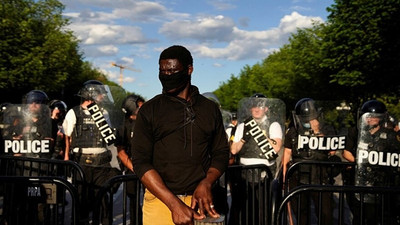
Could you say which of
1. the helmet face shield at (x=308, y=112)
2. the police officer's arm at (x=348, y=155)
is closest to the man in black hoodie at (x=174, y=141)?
the helmet face shield at (x=308, y=112)

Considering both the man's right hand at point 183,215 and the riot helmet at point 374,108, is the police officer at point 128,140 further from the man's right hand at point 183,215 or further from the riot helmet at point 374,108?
the riot helmet at point 374,108

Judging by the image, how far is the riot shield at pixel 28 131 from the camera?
267 inches

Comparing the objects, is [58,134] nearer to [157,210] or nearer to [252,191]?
[252,191]

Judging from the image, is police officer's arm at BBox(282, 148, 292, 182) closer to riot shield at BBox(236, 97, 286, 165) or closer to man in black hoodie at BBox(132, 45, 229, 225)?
riot shield at BBox(236, 97, 286, 165)

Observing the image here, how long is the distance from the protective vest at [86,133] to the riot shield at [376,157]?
3272mm

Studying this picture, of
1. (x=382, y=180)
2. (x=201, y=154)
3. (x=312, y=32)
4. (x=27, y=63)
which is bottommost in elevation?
(x=382, y=180)

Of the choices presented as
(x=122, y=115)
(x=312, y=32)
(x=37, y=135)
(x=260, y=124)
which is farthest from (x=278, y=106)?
(x=312, y=32)

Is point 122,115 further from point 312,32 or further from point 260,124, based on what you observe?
point 312,32

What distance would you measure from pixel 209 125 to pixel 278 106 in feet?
11.8

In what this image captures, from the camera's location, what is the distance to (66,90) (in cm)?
5034

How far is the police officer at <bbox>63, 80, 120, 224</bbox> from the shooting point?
6.68m

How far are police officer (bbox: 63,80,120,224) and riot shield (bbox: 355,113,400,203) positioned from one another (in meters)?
3.15

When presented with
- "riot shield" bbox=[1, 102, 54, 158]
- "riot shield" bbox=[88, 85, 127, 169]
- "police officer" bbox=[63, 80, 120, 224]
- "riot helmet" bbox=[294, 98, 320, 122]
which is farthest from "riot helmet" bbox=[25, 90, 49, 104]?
"riot helmet" bbox=[294, 98, 320, 122]

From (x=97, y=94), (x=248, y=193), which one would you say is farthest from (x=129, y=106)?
(x=248, y=193)
